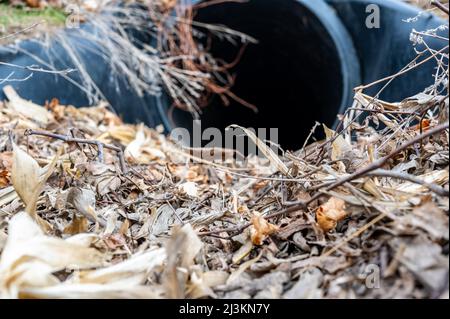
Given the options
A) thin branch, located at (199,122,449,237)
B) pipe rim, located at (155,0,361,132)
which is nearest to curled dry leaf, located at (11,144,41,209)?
thin branch, located at (199,122,449,237)

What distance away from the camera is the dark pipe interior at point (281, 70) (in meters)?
2.44

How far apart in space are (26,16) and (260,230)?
1.86m

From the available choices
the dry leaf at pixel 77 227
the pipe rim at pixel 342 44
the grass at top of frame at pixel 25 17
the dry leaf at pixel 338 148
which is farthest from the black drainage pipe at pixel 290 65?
the dry leaf at pixel 77 227

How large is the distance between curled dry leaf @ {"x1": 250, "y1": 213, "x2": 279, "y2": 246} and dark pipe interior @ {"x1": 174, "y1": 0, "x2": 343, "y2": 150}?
5.24 ft

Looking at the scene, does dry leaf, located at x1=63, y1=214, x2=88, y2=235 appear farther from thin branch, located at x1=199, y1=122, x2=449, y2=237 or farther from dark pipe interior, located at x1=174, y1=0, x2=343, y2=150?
dark pipe interior, located at x1=174, y1=0, x2=343, y2=150

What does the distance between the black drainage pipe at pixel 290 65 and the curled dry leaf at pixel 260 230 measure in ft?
4.10

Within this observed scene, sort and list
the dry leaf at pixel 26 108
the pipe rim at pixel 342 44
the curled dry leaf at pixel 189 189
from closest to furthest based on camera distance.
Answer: the curled dry leaf at pixel 189 189, the dry leaf at pixel 26 108, the pipe rim at pixel 342 44

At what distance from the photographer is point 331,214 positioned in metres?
0.84

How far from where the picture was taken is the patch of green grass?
216 cm

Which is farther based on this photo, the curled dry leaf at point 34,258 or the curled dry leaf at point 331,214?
the curled dry leaf at point 331,214

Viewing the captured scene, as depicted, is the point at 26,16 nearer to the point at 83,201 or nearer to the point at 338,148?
the point at 83,201
